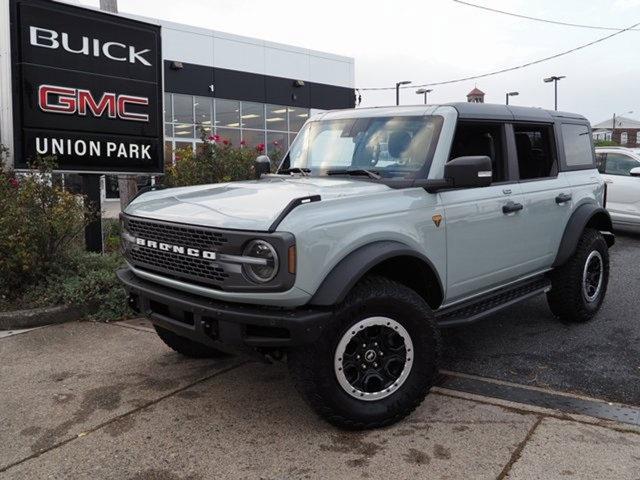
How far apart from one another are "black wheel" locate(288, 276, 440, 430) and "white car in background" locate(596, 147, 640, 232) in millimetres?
8283

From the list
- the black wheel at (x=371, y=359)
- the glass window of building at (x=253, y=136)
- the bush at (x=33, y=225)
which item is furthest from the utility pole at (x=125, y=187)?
the glass window of building at (x=253, y=136)

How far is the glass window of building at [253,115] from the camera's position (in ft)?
79.1

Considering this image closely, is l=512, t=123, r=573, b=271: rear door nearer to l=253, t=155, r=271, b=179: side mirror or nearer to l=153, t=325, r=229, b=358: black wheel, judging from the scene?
l=253, t=155, r=271, b=179: side mirror

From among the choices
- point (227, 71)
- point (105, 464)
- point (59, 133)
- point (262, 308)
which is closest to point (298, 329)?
point (262, 308)

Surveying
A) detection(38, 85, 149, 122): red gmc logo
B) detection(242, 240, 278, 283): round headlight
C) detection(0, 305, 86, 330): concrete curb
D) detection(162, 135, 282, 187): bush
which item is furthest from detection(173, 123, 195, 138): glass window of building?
detection(242, 240, 278, 283): round headlight

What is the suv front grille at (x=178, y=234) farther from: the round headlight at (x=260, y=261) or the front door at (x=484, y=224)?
the front door at (x=484, y=224)

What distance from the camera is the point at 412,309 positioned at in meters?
3.34

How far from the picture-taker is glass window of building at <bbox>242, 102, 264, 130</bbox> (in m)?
24.1

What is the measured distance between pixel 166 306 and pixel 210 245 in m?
0.57

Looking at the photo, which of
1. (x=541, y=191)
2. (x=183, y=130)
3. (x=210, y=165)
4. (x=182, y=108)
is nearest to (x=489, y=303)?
(x=541, y=191)

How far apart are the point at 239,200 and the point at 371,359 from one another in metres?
1.16

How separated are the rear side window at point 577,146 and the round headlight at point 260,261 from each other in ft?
11.4

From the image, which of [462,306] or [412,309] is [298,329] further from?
[462,306]

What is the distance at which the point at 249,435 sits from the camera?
3.25 m
